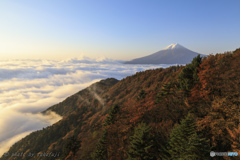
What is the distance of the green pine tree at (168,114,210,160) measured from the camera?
33.3 ft

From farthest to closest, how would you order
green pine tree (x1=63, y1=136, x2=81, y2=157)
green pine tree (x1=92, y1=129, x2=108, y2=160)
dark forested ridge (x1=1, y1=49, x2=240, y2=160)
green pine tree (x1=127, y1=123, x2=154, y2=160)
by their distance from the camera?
green pine tree (x1=63, y1=136, x2=81, y2=157), green pine tree (x1=92, y1=129, x2=108, y2=160), green pine tree (x1=127, y1=123, x2=154, y2=160), dark forested ridge (x1=1, y1=49, x2=240, y2=160)

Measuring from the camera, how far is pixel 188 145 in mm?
10781

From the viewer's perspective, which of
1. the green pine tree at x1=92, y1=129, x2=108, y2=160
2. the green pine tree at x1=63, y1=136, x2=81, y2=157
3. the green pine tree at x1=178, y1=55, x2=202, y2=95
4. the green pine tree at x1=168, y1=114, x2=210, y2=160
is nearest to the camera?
Result: the green pine tree at x1=168, y1=114, x2=210, y2=160

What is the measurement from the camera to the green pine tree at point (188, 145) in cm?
1016

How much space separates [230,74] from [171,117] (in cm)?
1199

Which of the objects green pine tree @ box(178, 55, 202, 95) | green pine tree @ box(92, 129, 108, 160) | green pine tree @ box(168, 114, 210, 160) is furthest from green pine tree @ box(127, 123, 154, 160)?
green pine tree @ box(178, 55, 202, 95)

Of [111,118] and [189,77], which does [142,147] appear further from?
[189,77]

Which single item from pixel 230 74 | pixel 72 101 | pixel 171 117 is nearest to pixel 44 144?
pixel 72 101

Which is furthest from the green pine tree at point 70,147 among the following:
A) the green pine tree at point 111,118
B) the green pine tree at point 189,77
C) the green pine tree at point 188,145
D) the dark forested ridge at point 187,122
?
the green pine tree at point 189,77

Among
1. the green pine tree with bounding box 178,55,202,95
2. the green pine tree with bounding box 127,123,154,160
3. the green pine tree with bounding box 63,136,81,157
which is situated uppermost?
the green pine tree with bounding box 178,55,202,95

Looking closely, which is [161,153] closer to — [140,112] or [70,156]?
[140,112]

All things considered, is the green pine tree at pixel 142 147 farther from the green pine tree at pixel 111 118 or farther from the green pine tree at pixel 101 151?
the green pine tree at pixel 111 118

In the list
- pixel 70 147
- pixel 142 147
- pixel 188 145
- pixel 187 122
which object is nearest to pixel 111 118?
pixel 70 147

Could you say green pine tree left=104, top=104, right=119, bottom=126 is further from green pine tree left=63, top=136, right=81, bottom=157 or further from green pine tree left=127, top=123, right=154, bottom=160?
green pine tree left=127, top=123, right=154, bottom=160
